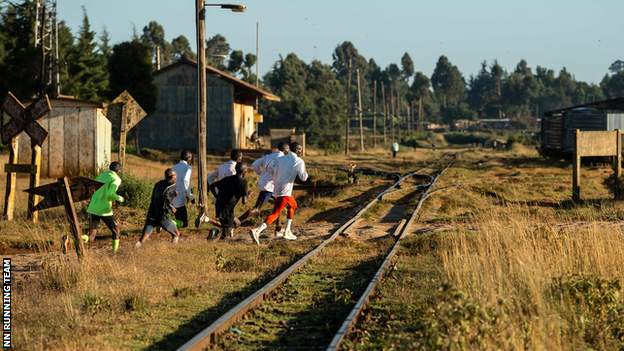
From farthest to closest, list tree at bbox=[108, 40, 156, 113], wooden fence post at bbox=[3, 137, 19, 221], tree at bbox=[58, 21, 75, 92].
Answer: tree at bbox=[58, 21, 75, 92], tree at bbox=[108, 40, 156, 113], wooden fence post at bbox=[3, 137, 19, 221]

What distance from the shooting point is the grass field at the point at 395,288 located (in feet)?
24.0

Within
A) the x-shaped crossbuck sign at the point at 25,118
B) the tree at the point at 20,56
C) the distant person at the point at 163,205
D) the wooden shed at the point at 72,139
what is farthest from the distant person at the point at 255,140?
the distant person at the point at 163,205

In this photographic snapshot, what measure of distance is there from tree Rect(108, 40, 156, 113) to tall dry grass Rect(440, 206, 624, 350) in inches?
1514

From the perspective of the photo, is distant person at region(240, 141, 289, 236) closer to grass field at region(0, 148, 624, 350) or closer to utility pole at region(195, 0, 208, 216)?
grass field at region(0, 148, 624, 350)

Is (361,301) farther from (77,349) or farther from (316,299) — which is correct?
(77,349)

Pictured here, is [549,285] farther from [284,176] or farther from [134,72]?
[134,72]

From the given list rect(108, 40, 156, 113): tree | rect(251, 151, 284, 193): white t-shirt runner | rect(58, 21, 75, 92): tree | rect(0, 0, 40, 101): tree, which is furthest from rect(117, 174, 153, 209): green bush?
rect(58, 21, 75, 92): tree

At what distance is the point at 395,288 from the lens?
34.4 feet

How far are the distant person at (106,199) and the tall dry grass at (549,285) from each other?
5034mm

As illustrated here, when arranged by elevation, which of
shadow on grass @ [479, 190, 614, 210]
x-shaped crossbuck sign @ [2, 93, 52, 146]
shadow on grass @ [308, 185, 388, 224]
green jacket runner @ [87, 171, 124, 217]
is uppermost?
x-shaped crossbuck sign @ [2, 93, 52, 146]

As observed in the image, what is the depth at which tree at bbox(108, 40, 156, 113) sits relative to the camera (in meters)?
49.6

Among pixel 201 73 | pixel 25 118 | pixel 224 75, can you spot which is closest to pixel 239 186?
pixel 201 73

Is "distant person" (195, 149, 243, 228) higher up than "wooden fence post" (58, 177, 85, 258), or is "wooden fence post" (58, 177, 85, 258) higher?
"distant person" (195, 149, 243, 228)

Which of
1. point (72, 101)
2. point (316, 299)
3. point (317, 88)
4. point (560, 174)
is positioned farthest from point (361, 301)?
point (317, 88)
